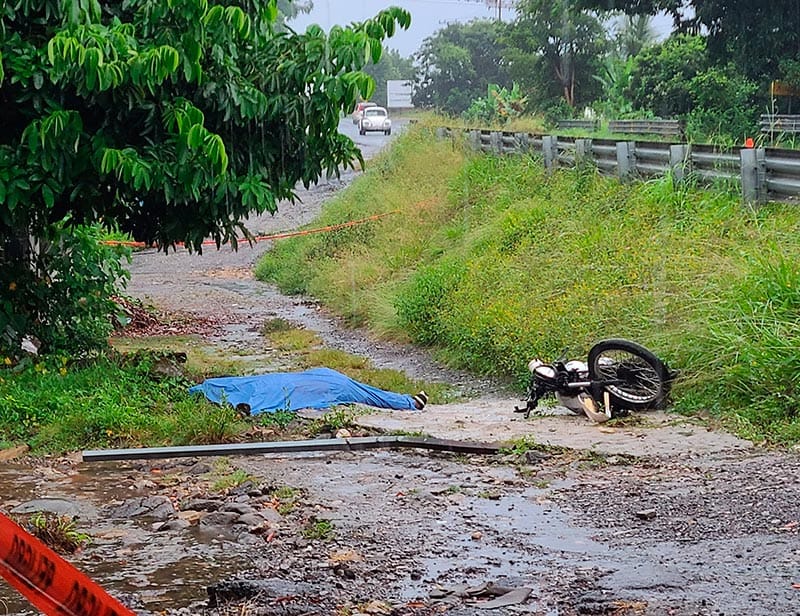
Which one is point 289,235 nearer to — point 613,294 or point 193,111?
point 613,294

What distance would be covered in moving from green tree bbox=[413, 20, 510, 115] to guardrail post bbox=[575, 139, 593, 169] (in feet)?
121

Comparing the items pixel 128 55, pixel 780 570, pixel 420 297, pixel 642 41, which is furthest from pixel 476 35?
pixel 780 570

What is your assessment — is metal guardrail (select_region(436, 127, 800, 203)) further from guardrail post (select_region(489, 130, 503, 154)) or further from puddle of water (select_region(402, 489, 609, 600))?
puddle of water (select_region(402, 489, 609, 600))

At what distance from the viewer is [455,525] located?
6203 millimetres

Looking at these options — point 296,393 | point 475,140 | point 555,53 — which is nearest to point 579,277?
point 296,393

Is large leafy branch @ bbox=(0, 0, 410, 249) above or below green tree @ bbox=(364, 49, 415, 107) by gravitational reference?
below

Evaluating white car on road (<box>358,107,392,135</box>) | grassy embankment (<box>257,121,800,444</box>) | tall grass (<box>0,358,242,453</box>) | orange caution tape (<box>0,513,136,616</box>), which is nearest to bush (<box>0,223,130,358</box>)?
tall grass (<box>0,358,242,453</box>)

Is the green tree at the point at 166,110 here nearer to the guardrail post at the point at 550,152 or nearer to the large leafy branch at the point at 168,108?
the large leafy branch at the point at 168,108

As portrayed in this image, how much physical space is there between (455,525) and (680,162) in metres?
10.7

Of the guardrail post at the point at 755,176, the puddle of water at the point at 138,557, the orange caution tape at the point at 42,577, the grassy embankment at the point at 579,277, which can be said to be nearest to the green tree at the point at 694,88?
the grassy embankment at the point at 579,277

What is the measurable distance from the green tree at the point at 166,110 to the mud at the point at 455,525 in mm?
2653

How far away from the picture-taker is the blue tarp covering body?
10.4 meters

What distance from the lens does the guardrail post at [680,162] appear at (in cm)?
1563

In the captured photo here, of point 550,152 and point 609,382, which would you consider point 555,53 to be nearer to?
point 550,152
